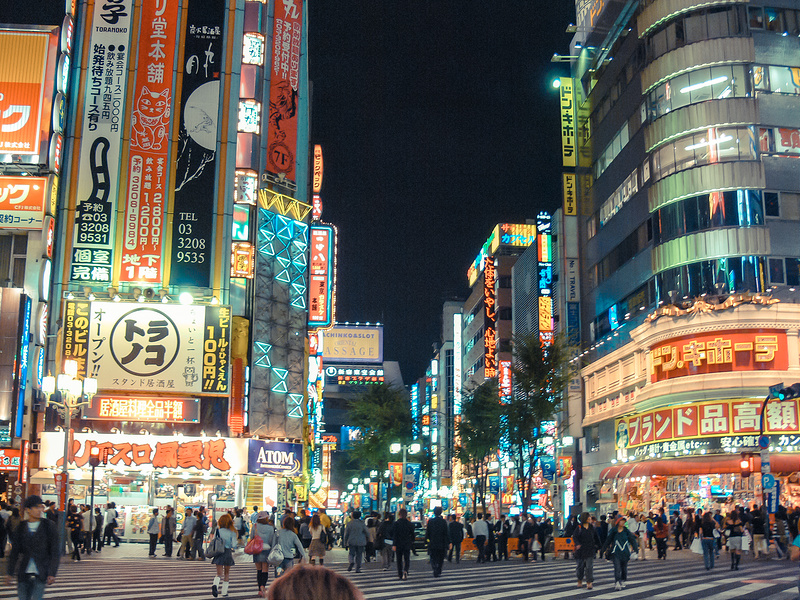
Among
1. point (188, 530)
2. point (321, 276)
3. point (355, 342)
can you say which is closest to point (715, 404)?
point (188, 530)

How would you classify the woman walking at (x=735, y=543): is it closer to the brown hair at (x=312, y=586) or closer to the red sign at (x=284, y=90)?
the brown hair at (x=312, y=586)

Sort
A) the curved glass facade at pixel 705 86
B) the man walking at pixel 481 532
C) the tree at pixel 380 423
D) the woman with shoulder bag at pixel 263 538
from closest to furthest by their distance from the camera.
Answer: the woman with shoulder bag at pixel 263 538
the man walking at pixel 481 532
the curved glass facade at pixel 705 86
the tree at pixel 380 423

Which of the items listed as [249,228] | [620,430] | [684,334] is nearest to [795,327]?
[684,334]

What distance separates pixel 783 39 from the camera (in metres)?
41.3

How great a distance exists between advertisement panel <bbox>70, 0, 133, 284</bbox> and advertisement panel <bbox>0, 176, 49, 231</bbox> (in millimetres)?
2175

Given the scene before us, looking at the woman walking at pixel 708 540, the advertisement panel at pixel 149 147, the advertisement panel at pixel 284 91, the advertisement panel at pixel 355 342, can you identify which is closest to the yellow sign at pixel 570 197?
the advertisement panel at pixel 284 91

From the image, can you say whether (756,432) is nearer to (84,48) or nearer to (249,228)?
(249,228)

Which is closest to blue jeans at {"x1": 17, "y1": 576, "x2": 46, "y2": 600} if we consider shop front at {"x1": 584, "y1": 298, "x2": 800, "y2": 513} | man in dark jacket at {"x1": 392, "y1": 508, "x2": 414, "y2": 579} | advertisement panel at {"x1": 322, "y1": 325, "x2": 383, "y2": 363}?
man in dark jacket at {"x1": 392, "y1": 508, "x2": 414, "y2": 579}

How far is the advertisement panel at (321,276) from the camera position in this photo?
2303 inches

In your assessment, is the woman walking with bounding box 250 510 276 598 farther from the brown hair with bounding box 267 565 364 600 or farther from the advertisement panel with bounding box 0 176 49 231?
the advertisement panel with bounding box 0 176 49 231

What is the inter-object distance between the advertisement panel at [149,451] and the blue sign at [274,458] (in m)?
0.99

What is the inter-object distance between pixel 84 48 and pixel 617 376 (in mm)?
32325

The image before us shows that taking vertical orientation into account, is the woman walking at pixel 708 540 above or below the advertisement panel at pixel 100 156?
below

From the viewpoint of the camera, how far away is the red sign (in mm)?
49938
